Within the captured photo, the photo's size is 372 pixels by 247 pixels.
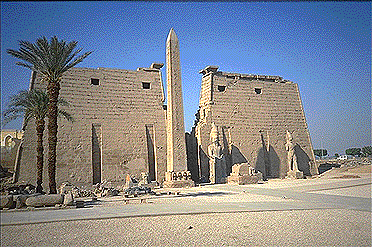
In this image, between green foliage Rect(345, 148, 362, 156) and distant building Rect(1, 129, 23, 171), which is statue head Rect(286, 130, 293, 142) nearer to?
distant building Rect(1, 129, 23, 171)

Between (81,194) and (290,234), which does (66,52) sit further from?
(290,234)

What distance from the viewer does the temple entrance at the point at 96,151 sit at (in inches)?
664

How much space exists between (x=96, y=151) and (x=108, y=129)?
1279mm

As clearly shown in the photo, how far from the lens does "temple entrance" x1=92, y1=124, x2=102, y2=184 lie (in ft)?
55.4

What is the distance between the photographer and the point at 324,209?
Result: 6684 millimetres

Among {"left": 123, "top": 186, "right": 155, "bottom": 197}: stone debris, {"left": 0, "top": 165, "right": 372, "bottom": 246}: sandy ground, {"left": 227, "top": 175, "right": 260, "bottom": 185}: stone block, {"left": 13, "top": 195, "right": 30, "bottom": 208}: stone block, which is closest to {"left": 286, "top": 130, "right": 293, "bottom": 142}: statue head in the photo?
{"left": 227, "top": 175, "right": 260, "bottom": 185}: stone block

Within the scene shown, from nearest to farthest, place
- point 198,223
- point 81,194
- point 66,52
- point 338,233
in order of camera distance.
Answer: point 338,233
point 198,223
point 66,52
point 81,194

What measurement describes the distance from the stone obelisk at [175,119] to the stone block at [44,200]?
7351mm

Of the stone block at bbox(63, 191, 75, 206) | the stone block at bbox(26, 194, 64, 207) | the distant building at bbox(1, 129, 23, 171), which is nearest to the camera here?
the stone block at bbox(26, 194, 64, 207)

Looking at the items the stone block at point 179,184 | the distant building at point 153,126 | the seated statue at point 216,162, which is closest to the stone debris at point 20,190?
the distant building at point 153,126

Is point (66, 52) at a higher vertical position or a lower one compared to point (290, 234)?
higher

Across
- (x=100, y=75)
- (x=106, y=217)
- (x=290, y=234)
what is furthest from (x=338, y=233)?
(x=100, y=75)

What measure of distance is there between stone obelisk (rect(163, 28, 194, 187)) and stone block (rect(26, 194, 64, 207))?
7.35 meters

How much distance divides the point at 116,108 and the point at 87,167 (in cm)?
347
